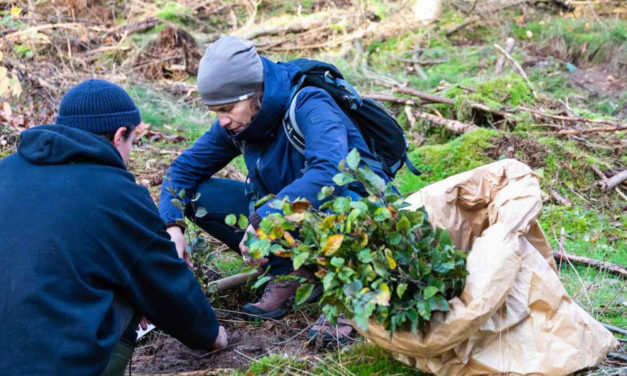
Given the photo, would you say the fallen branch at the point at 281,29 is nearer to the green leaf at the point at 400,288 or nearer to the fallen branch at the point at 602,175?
the fallen branch at the point at 602,175

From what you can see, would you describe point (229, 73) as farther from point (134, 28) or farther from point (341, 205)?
point (134, 28)

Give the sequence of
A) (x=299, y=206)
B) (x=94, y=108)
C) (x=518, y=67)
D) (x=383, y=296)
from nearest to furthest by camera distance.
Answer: (x=383, y=296), (x=299, y=206), (x=94, y=108), (x=518, y=67)

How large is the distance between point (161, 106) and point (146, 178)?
204 cm

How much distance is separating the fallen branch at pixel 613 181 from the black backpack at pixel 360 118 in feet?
7.64

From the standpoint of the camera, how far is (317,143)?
292cm

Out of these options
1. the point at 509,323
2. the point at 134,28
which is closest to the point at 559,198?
the point at 509,323

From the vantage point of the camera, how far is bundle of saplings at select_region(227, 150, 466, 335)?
2.18m

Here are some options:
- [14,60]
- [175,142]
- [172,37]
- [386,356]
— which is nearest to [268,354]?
[386,356]

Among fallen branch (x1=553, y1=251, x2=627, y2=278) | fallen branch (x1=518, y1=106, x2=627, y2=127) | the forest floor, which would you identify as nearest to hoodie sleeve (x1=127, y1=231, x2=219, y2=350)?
the forest floor

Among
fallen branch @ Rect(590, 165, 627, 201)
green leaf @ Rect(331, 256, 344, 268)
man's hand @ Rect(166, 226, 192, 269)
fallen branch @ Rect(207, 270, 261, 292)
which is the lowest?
fallen branch @ Rect(590, 165, 627, 201)

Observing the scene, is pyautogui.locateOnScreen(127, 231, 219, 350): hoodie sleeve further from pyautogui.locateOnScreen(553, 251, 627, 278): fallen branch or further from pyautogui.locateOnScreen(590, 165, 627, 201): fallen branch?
pyautogui.locateOnScreen(590, 165, 627, 201): fallen branch

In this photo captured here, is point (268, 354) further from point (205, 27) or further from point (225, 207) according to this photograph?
point (205, 27)

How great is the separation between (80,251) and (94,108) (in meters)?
0.60

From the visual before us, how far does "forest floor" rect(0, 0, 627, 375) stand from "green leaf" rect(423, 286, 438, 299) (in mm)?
649
